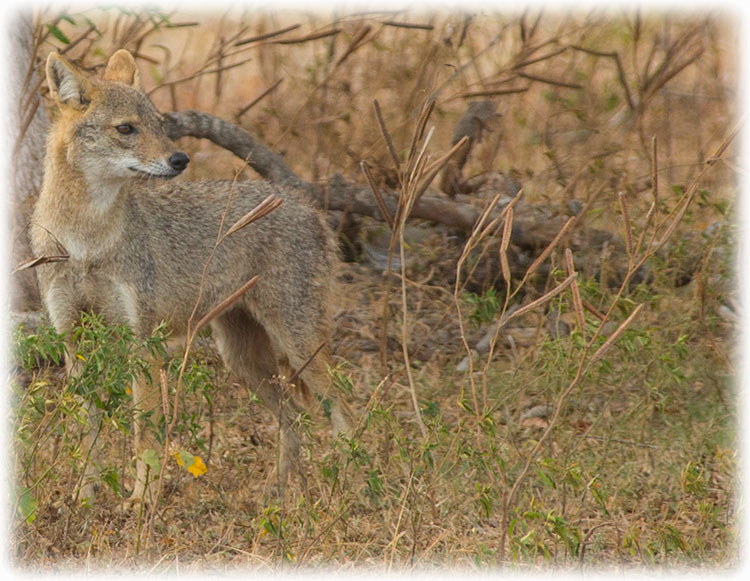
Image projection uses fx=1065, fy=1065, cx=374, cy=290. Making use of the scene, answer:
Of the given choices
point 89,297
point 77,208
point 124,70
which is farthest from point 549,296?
point 124,70

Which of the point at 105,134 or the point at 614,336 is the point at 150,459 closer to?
the point at 614,336

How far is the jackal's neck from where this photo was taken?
18.9ft

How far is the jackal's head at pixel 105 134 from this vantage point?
18.5 ft

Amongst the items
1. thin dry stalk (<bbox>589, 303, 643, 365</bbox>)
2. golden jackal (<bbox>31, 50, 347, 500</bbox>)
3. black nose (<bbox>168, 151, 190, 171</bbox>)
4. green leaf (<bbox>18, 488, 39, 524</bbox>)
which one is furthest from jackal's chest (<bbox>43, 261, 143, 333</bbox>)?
thin dry stalk (<bbox>589, 303, 643, 365</bbox>)

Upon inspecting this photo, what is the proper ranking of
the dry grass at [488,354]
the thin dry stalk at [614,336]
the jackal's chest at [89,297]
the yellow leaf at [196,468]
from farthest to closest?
1. the jackal's chest at [89,297]
2. the dry grass at [488,354]
3. the yellow leaf at [196,468]
4. the thin dry stalk at [614,336]

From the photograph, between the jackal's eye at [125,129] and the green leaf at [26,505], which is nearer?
the green leaf at [26,505]

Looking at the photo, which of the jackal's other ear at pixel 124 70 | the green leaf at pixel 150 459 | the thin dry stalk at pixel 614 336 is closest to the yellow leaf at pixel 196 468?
the green leaf at pixel 150 459

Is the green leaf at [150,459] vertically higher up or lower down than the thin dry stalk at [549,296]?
lower down

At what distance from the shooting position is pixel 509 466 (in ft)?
17.1

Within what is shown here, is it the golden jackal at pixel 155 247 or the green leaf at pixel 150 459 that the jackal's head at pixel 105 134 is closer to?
the golden jackal at pixel 155 247

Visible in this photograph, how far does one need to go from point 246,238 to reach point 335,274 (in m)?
0.65

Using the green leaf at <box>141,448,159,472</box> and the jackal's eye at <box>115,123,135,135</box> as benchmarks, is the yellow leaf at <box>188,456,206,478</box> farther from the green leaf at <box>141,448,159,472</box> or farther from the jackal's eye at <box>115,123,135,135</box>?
the jackal's eye at <box>115,123,135,135</box>

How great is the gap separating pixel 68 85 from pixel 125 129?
386 mm

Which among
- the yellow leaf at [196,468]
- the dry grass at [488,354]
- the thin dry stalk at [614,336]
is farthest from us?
the dry grass at [488,354]
